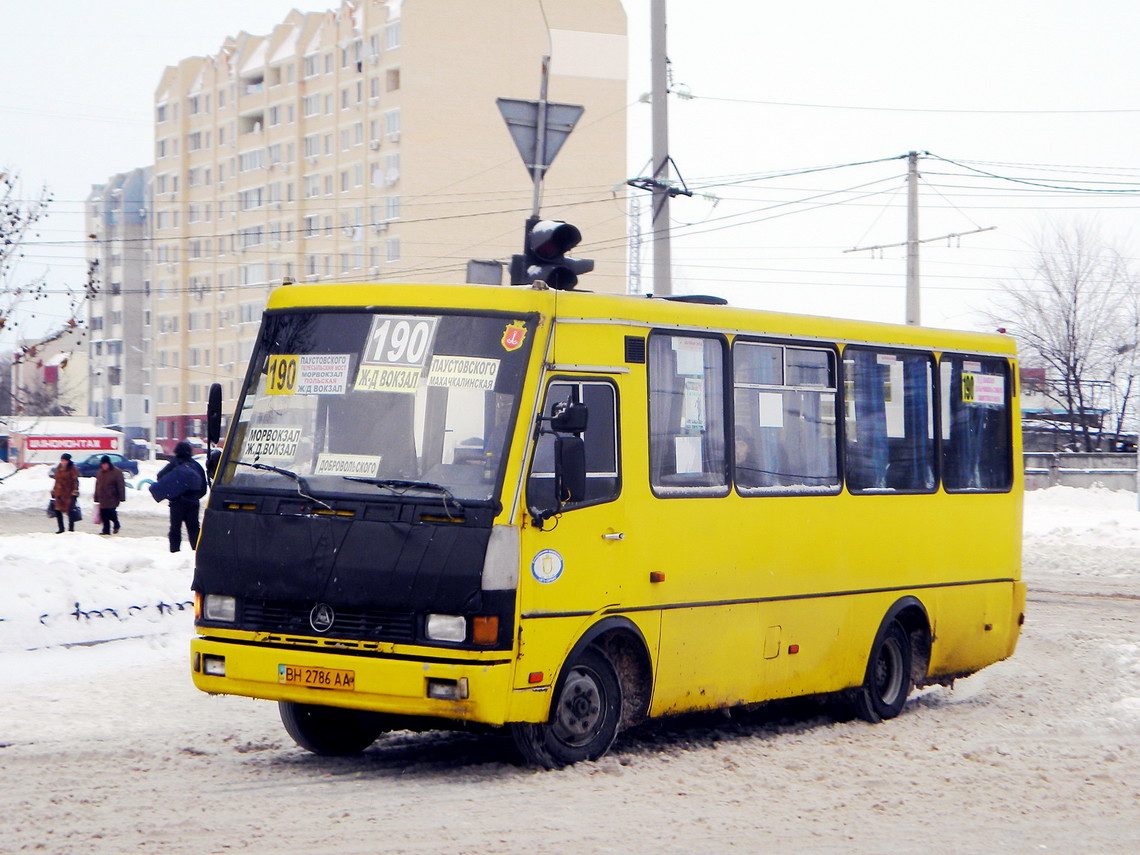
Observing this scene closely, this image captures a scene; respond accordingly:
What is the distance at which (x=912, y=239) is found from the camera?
34.7 m

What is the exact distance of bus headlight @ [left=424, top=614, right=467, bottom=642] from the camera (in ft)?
27.0

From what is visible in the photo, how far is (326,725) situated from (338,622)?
1.14 metres

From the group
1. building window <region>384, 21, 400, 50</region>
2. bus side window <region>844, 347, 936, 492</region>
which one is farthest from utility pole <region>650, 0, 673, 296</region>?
building window <region>384, 21, 400, 50</region>

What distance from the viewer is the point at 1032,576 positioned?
25.2 m

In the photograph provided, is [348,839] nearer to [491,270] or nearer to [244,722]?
[244,722]

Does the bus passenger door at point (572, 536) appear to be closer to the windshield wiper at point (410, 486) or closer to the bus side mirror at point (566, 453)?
the bus side mirror at point (566, 453)

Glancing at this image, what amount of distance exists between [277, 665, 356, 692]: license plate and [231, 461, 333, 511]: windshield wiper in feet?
2.74

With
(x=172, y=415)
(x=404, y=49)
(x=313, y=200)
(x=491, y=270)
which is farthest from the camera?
(x=172, y=415)

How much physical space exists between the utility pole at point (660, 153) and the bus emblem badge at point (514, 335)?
10.2m

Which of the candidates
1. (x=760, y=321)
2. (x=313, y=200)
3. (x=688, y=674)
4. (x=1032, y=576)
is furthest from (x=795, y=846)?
(x=313, y=200)

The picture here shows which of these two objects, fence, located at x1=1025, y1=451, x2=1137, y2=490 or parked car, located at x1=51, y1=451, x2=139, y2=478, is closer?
fence, located at x1=1025, y1=451, x2=1137, y2=490

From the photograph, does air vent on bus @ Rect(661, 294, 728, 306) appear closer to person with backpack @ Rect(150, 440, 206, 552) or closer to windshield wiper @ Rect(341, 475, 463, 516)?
windshield wiper @ Rect(341, 475, 463, 516)

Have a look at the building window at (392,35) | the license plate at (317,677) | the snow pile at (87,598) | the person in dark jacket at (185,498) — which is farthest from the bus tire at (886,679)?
the building window at (392,35)

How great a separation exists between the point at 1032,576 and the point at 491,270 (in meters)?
14.6
